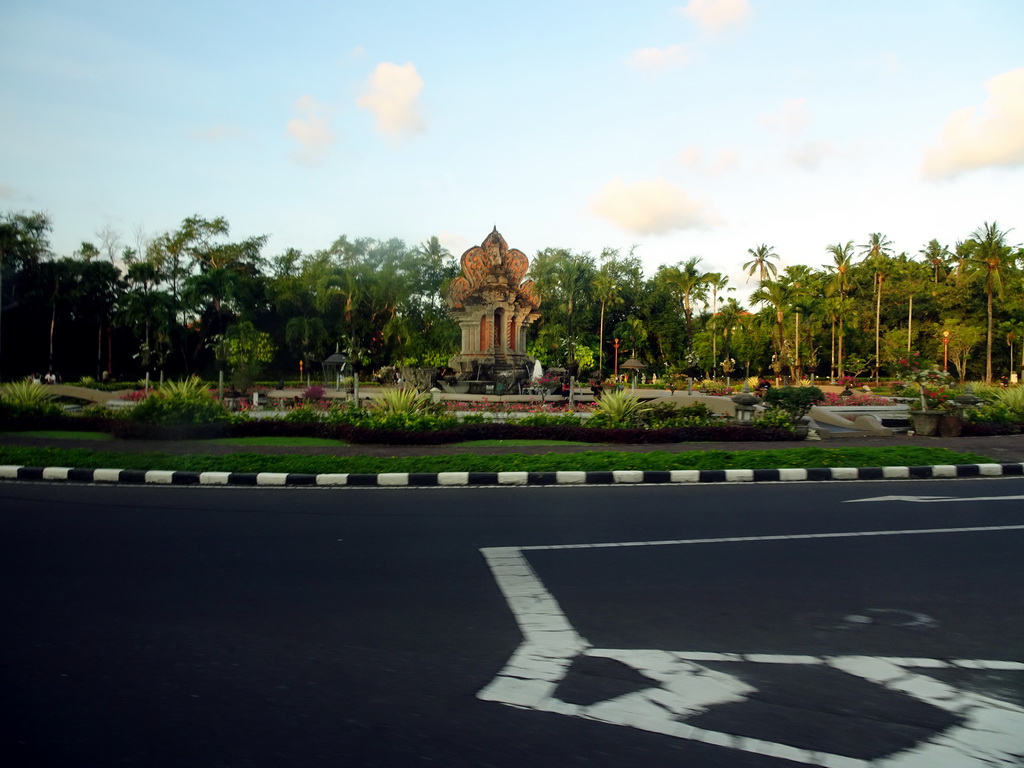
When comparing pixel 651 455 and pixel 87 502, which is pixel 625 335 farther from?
pixel 87 502

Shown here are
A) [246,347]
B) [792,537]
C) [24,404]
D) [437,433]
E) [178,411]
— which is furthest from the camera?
[246,347]

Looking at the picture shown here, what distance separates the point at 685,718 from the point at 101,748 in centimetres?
232

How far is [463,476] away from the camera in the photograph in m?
11.3

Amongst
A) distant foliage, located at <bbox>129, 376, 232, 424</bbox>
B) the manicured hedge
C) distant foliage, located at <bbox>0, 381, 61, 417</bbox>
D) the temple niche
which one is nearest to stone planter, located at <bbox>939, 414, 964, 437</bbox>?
the manicured hedge

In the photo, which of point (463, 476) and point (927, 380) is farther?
point (927, 380)

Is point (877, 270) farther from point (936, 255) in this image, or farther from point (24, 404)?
point (24, 404)

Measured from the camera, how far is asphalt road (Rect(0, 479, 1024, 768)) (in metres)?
3.26

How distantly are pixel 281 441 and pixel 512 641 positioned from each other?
41.1 feet

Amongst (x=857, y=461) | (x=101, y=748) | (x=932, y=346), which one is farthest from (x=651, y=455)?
(x=932, y=346)

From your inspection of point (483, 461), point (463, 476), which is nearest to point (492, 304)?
point (483, 461)

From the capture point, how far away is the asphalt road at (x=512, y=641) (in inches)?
128

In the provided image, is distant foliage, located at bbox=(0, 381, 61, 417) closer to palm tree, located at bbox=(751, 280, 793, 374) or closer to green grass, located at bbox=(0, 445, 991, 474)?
green grass, located at bbox=(0, 445, 991, 474)

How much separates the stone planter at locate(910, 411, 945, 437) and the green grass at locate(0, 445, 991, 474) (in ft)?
17.5

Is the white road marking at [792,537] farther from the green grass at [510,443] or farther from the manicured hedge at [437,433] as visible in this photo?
the green grass at [510,443]
